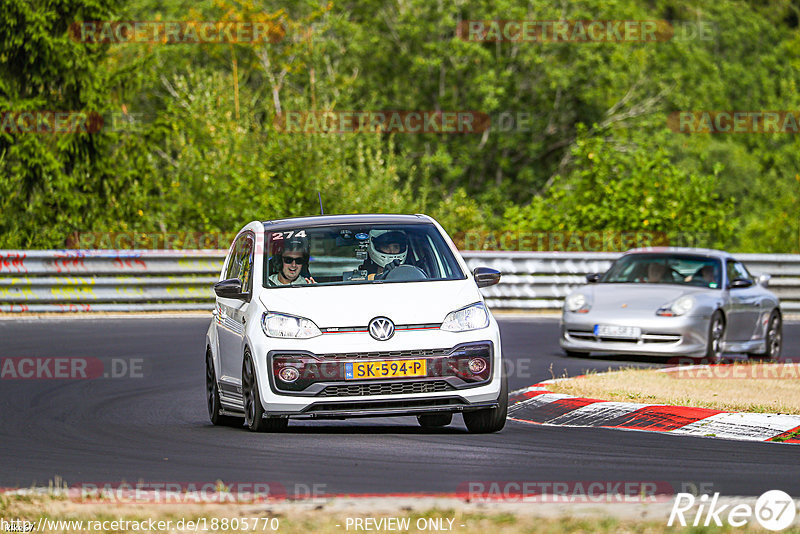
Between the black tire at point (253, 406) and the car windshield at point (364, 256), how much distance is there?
0.63m

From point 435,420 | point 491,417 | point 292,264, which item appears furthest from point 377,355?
point 435,420

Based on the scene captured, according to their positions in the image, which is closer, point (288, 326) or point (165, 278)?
point (288, 326)

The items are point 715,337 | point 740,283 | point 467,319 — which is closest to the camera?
point 467,319

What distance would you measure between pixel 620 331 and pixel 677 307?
73 centimetres

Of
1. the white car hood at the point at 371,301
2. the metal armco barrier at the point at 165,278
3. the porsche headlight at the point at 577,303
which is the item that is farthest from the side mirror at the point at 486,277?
the metal armco barrier at the point at 165,278

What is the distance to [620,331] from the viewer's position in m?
16.7

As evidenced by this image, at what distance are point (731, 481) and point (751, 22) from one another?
7058 cm

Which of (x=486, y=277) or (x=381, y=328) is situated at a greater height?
(x=486, y=277)

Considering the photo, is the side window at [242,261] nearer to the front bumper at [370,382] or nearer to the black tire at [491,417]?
the front bumper at [370,382]

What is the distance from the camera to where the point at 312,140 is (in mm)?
29078

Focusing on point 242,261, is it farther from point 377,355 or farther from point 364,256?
point 377,355

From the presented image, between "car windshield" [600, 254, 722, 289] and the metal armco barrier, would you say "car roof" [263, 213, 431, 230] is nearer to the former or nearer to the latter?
"car windshield" [600, 254, 722, 289]

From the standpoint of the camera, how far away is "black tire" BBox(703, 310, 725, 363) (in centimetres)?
1683

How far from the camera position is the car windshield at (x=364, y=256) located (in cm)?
1003
